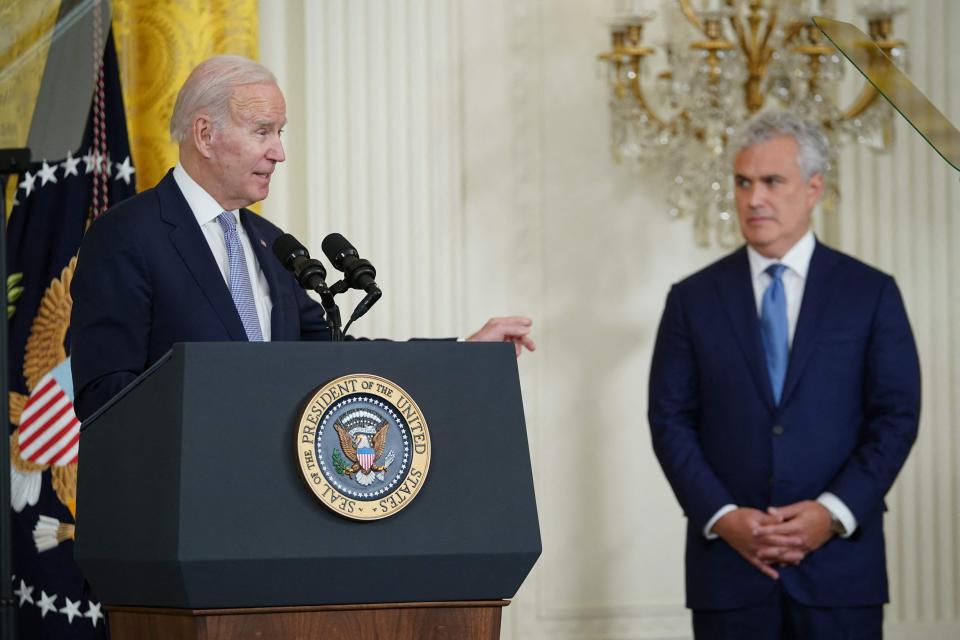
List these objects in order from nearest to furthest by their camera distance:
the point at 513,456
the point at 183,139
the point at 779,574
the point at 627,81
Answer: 1. the point at 513,456
2. the point at 183,139
3. the point at 779,574
4. the point at 627,81

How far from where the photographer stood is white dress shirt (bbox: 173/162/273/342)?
8.29 feet

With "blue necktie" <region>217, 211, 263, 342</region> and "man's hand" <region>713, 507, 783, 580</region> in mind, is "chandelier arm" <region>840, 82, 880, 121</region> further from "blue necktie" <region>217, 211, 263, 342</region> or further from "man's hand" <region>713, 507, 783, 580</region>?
"blue necktie" <region>217, 211, 263, 342</region>

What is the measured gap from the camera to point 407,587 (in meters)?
1.92

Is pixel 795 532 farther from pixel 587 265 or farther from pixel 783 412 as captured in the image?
pixel 587 265

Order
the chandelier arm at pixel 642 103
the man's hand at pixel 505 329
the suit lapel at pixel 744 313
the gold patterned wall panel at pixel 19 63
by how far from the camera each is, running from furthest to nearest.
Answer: the chandelier arm at pixel 642 103 → the suit lapel at pixel 744 313 → the gold patterned wall panel at pixel 19 63 → the man's hand at pixel 505 329

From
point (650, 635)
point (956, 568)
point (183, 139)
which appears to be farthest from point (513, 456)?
point (956, 568)

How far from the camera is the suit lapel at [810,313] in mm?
3502

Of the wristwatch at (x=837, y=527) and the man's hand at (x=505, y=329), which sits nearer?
the man's hand at (x=505, y=329)

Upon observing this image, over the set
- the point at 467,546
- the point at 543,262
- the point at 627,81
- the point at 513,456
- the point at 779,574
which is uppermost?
the point at 627,81

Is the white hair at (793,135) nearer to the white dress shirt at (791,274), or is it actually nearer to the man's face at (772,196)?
the man's face at (772,196)

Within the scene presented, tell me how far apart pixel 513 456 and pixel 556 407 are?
283 cm

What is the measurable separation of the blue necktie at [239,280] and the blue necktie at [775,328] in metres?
1.55

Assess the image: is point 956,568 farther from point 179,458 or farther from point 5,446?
point 179,458

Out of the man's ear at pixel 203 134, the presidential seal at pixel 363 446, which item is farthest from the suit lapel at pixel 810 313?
the presidential seal at pixel 363 446
